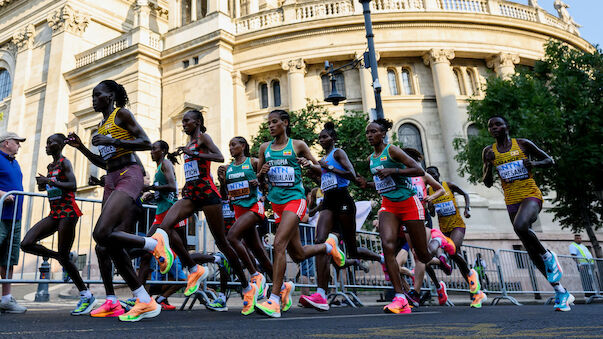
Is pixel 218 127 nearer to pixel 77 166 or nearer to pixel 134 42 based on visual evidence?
pixel 134 42

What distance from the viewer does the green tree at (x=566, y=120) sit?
15.0m

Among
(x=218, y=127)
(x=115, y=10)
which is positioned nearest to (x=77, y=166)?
(x=218, y=127)

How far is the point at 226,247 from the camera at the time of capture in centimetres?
531

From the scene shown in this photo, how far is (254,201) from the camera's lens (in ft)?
18.4

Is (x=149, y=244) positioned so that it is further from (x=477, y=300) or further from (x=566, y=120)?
(x=566, y=120)

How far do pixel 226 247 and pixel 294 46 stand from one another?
19.9 meters

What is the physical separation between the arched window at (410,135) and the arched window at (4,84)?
28029mm

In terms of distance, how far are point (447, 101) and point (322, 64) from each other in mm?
6788

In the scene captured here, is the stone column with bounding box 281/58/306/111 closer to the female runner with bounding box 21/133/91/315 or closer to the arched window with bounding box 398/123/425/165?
the arched window with bounding box 398/123/425/165

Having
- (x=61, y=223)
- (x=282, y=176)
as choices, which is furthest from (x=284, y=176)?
(x=61, y=223)

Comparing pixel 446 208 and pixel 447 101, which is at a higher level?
pixel 447 101

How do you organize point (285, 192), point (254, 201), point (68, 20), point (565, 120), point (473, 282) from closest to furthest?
point (285, 192)
point (254, 201)
point (473, 282)
point (565, 120)
point (68, 20)

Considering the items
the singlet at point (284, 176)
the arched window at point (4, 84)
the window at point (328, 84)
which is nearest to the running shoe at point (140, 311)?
the singlet at point (284, 176)

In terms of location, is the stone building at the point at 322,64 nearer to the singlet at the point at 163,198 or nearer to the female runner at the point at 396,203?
the singlet at the point at 163,198
